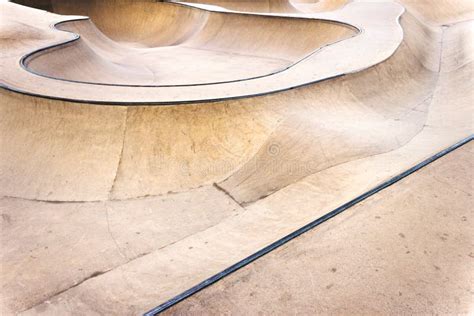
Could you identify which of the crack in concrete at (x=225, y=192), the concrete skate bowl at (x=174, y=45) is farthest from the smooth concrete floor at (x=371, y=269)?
the concrete skate bowl at (x=174, y=45)

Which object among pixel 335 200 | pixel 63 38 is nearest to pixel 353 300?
pixel 335 200

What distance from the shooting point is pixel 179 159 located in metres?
6.17

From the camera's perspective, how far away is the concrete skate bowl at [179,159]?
430 centimetres

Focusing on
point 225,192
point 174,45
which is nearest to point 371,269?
point 225,192

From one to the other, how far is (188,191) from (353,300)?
12.3 ft

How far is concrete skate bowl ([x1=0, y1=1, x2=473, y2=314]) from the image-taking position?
169 inches

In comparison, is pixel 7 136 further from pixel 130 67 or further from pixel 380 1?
pixel 380 1

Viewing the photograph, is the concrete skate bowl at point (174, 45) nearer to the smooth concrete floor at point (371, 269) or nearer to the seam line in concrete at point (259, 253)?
the seam line in concrete at point (259, 253)

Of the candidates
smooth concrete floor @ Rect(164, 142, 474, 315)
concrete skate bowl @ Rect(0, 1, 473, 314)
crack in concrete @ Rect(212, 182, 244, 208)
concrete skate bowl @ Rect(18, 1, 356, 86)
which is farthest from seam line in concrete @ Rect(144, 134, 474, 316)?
concrete skate bowl @ Rect(18, 1, 356, 86)

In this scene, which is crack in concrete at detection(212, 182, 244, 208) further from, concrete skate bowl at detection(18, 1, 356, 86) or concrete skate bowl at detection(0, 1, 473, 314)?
concrete skate bowl at detection(18, 1, 356, 86)

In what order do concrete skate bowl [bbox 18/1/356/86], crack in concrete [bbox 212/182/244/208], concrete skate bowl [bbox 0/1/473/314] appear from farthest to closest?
1. concrete skate bowl [bbox 18/1/356/86]
2. crack in concrete [bbox 212/182/244/208]
3. concrete skate bowl [bbox 0/1/473/314]

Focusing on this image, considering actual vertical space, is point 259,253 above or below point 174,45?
below

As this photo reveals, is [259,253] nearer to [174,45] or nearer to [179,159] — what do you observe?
[179,159]

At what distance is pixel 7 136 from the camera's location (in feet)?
20.9
